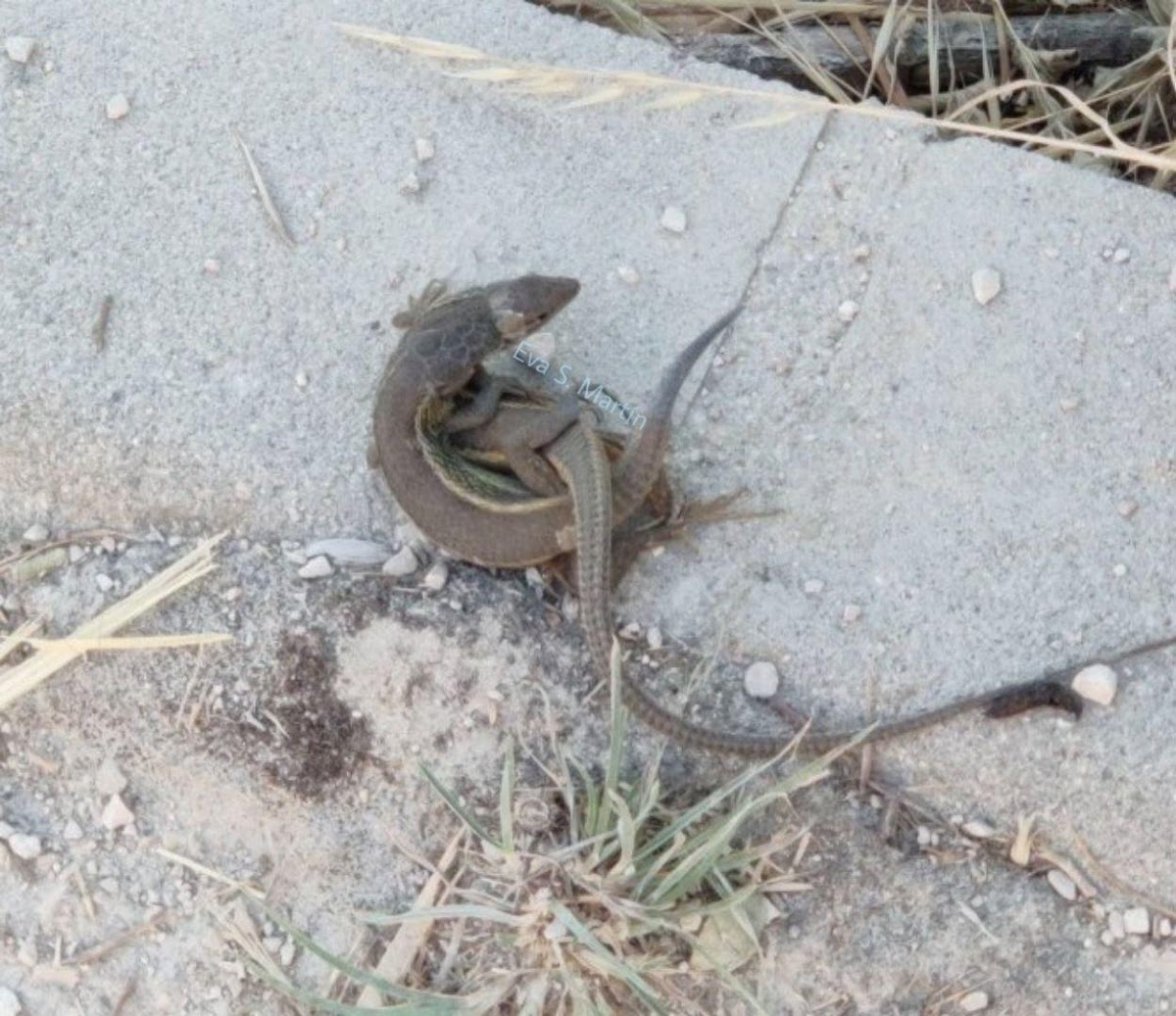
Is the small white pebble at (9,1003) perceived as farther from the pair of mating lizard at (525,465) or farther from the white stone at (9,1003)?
the pair of mating lizard at (525,465)

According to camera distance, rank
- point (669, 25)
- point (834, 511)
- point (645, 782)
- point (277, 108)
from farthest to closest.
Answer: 1. point (669, 25)
2. point (277, 108)
3. point (834, 511)
4. point (645, 782)

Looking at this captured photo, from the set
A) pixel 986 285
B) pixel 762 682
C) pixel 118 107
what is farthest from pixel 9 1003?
pixel 986 285

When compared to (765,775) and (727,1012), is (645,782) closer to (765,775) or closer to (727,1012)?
(765,775)

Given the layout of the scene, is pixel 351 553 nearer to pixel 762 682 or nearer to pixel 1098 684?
pixel 762 682

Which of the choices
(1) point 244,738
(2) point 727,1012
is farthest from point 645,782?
(1) point 244,738

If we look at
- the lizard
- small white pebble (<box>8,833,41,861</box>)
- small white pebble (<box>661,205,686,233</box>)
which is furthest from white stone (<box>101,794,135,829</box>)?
small white pebble (<box>661,205,686,233</box>)

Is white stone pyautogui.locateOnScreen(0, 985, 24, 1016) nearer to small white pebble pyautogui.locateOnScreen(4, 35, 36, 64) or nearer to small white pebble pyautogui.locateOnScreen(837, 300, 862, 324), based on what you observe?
small white pebble pyautogui.locateOnScreen(4, 35, 36, 64)

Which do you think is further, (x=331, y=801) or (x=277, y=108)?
(x=277, y=108)
